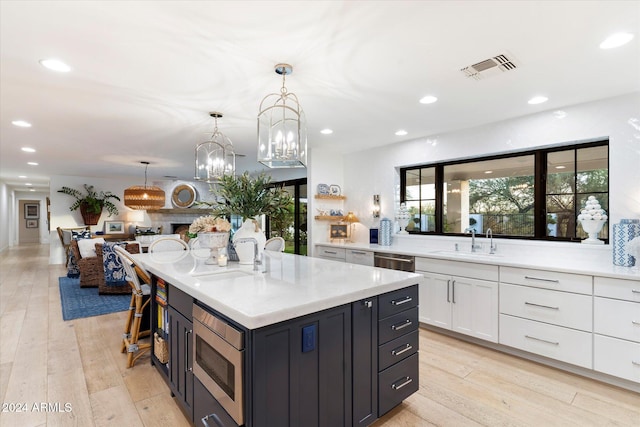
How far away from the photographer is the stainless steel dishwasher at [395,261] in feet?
12.4

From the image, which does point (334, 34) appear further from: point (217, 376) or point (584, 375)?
point (584, 375)

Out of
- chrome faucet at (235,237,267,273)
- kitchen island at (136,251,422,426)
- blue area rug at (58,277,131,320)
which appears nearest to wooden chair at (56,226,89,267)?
blue area rug at (58,277,131,320)

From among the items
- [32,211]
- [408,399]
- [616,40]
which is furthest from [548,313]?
[32,211]

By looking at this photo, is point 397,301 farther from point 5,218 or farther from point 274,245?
point 5,218

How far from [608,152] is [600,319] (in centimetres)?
158

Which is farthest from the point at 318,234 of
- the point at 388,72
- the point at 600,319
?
the point at 600,319

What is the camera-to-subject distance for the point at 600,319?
2490 mm

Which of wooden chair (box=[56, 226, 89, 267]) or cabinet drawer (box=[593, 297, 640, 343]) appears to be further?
wooden chair (box=[56, 226, 89, 267])

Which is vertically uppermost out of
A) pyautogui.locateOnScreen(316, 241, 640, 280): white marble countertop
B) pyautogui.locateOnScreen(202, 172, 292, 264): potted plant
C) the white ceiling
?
the white ceiling

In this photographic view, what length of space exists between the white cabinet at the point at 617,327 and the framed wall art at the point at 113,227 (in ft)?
33.7

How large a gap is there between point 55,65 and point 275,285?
225 centimetres

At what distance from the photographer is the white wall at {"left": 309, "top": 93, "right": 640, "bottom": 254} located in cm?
282

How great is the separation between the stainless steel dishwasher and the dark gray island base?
5.44 feet

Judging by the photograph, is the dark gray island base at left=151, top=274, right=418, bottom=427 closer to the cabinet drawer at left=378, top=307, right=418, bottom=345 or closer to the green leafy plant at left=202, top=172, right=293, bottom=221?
the cabinet drawer at left=378, top=307, right=418, bottom=345
